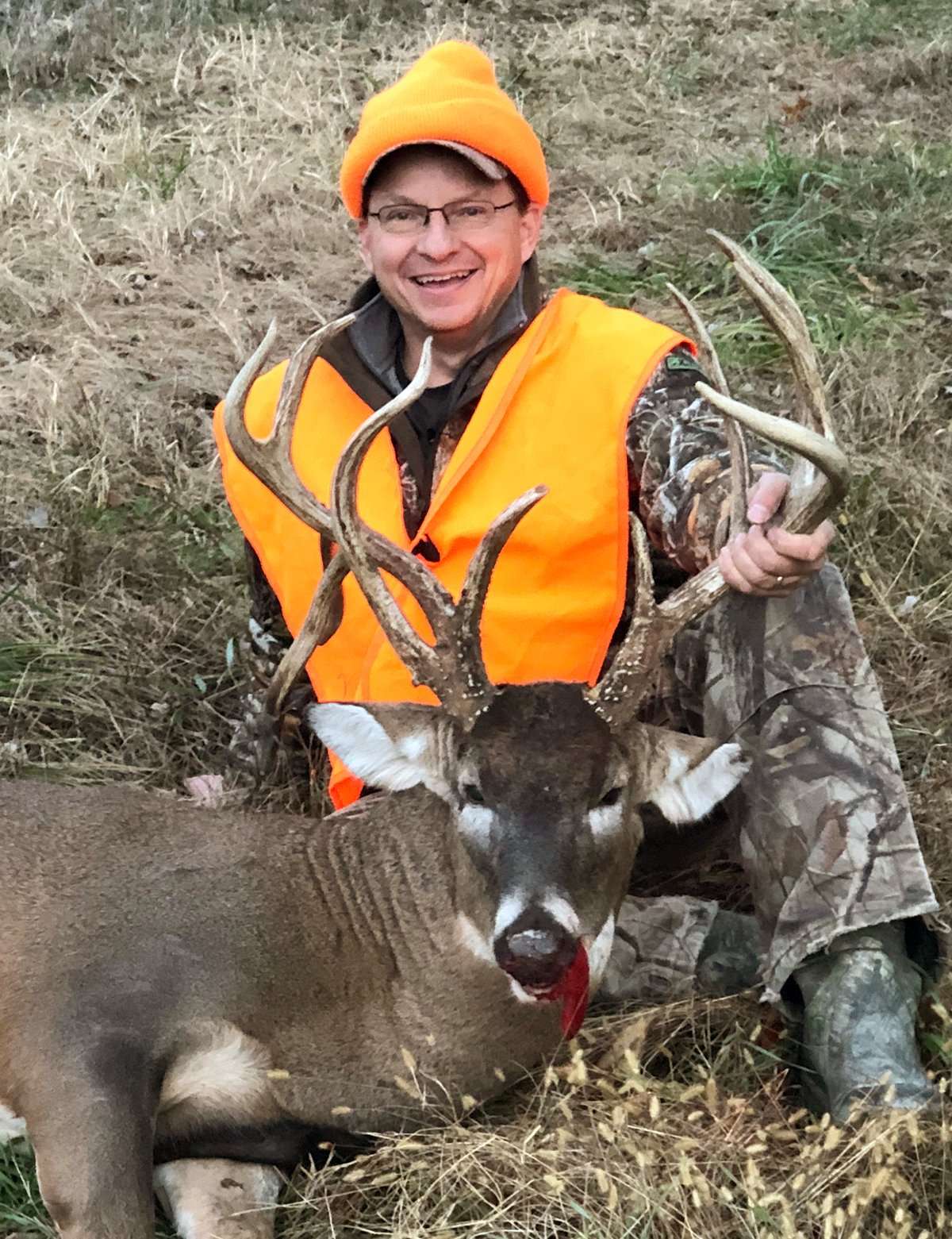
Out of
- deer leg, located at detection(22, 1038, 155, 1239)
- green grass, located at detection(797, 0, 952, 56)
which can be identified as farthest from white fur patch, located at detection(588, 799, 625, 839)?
green grass, located at detection(797, 0, 952, 56)

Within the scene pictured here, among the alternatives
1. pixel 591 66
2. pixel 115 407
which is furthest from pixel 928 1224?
pixel 591 66

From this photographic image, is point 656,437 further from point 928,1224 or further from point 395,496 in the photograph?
point 928,1224

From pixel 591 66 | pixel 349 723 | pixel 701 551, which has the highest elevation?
pixel 591 66

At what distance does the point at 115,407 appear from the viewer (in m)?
6.10

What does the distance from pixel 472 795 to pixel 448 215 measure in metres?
1.65

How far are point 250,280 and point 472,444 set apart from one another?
386 cm

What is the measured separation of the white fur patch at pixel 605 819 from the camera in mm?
3014

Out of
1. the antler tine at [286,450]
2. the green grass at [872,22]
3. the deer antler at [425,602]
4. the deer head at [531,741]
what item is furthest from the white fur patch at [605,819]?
the green grass at [872,22]

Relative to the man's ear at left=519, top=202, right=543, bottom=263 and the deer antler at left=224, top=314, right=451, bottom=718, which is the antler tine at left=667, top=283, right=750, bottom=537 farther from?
the man's ear at left=519, top=202, right=543, bottom=263

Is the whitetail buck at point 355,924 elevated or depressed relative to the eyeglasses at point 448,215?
depressed

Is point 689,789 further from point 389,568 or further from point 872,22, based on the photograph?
point 872,22

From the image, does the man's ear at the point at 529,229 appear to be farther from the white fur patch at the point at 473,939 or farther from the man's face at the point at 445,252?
the white fur patch at the point at 473,939

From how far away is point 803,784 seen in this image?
3.30m

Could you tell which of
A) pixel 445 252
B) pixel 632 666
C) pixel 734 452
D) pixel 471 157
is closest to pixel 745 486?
pixel 734 452
